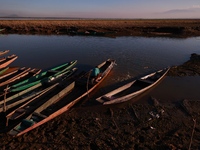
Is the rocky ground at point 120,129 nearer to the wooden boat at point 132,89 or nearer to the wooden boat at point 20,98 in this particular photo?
the wooden boat at point 132,89

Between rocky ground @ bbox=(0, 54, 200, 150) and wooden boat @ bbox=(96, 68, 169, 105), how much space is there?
18.9 inches

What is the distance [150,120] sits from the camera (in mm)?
9734

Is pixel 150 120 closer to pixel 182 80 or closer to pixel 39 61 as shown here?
pixel 182 80

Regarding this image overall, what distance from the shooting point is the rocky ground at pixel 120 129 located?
7.90 m

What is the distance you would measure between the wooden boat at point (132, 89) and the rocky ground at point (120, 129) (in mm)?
480

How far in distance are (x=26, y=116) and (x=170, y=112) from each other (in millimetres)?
7169

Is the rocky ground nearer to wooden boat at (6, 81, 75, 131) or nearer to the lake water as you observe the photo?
wooden boat at (6, 81, 75, 131)

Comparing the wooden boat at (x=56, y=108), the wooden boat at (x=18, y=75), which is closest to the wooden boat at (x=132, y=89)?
the wooden boat at (x=56, y=108)

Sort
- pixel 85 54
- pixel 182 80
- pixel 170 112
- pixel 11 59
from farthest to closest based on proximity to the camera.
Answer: pixel 85 54
pixel 11 59
pixel 182 80
pixel 170 112

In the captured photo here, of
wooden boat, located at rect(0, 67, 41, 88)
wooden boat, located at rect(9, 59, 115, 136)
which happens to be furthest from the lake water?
wooden boat, located at rect(0, 67, 41, 88)

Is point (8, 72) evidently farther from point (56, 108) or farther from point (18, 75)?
point (56, 108)

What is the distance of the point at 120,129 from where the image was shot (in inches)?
354

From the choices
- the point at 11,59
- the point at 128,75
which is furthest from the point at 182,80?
the point at 11,59

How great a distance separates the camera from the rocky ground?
7898 mm
